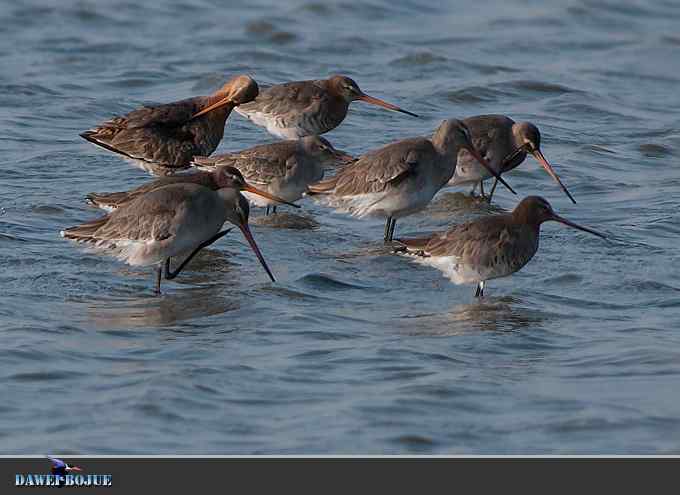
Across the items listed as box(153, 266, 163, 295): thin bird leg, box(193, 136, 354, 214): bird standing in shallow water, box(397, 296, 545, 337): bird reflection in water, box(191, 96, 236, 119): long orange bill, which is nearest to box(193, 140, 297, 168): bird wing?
box(193, 136, 354, 214): bird standing in shallow water

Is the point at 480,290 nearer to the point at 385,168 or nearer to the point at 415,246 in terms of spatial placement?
the point at 415,246

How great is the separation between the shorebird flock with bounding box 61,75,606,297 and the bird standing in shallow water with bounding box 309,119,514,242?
0.03 feet

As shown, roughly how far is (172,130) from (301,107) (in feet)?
4.54

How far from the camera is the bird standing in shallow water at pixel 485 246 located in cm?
930

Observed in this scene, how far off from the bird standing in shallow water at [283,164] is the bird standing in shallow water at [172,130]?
427 mm

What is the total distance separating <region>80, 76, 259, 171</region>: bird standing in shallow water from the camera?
12.0 m

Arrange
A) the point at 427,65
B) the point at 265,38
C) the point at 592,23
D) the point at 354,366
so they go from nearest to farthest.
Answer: the point at 354,366 < the point at 427,65 < the point at 265,38 < the point at 592,23

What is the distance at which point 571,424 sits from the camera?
23.2 feet

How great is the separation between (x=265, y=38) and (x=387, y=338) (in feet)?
37.2

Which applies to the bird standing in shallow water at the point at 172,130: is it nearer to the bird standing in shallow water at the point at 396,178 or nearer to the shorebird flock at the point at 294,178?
the shorebird flock at the point at 294,178

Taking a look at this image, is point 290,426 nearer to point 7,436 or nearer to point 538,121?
point 7,436

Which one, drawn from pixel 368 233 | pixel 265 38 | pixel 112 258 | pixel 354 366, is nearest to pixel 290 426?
pixel 354 366
